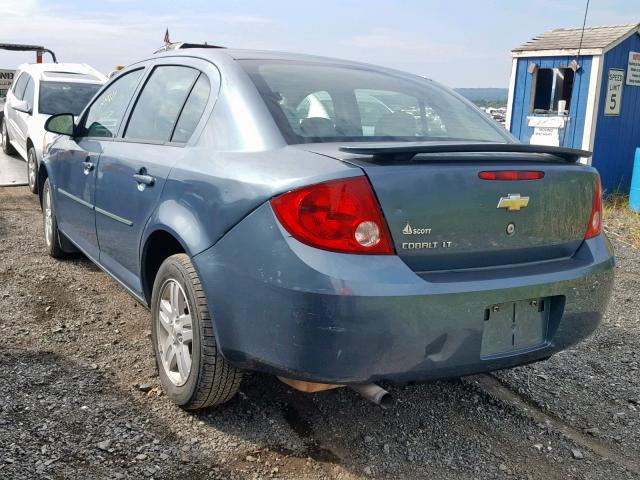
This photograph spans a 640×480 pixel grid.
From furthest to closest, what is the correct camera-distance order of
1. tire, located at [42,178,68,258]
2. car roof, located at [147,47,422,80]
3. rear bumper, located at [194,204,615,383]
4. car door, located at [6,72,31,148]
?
1. car door, located at [6,72,31,148]
2. tire, located at [42,178,68,258]
3. car roof, located at [147,47,422,80]
4. rear bumper, located at [194,204,615,383]

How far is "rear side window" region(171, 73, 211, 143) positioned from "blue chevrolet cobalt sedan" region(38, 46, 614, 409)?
0.01 meters

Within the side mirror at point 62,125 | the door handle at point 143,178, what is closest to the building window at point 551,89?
the side mirror at point 62,125

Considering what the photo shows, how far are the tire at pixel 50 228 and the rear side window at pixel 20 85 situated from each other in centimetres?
571

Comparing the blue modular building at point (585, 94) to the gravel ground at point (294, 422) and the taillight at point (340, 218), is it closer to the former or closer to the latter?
the gravel ground at point (294, 422)

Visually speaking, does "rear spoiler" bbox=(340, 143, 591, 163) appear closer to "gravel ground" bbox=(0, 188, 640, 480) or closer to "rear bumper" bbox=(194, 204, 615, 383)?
"rear bumper" bbox=(194, 204, 615, 383)

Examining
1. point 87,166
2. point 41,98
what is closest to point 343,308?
point 87,166

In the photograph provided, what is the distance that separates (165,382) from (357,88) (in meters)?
1.68

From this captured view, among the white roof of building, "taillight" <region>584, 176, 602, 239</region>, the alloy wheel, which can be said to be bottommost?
the alloy wheel

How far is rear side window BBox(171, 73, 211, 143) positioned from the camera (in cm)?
302

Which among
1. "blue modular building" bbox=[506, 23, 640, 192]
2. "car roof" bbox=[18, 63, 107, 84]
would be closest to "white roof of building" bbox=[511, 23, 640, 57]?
"blue modular building" bbox=[506, 23, 640, 192]

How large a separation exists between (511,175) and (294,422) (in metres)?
1.45

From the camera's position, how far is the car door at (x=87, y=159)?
3.89m

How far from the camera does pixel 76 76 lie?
32.4 ft

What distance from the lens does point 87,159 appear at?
3.99 metres
